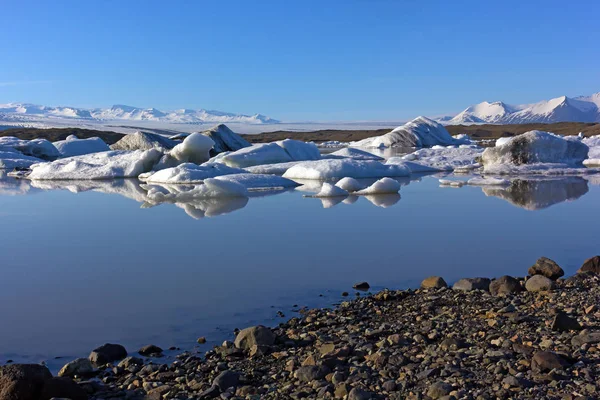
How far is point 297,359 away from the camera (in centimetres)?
276

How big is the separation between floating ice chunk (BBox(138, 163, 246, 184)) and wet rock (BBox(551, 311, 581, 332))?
10.6 m

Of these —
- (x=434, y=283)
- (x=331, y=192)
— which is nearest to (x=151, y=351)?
(x=434, y=283)

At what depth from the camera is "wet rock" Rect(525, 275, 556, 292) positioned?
12.5ft

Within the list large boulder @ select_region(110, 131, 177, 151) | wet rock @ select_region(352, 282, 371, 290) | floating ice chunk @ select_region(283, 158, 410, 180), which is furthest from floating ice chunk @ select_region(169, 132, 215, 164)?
wet rock @ select_region(352, 282, 371, 290)

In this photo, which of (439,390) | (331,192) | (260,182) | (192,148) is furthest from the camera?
(192,148)

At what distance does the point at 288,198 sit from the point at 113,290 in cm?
601

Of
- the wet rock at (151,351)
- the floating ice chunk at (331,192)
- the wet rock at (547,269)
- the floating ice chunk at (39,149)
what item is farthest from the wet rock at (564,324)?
the floating ice chunk at (39,149)

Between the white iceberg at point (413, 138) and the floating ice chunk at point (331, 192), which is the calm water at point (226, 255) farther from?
the white iceberg at point (413, 138)

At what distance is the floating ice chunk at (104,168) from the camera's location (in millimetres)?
15477

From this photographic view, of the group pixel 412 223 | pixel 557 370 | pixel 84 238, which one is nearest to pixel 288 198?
pixel 412 223

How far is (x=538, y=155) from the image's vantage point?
47.9ft

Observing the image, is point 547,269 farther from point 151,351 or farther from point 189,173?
point 189,173

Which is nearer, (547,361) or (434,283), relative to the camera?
(547,361)

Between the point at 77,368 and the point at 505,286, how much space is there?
2.62 metres
